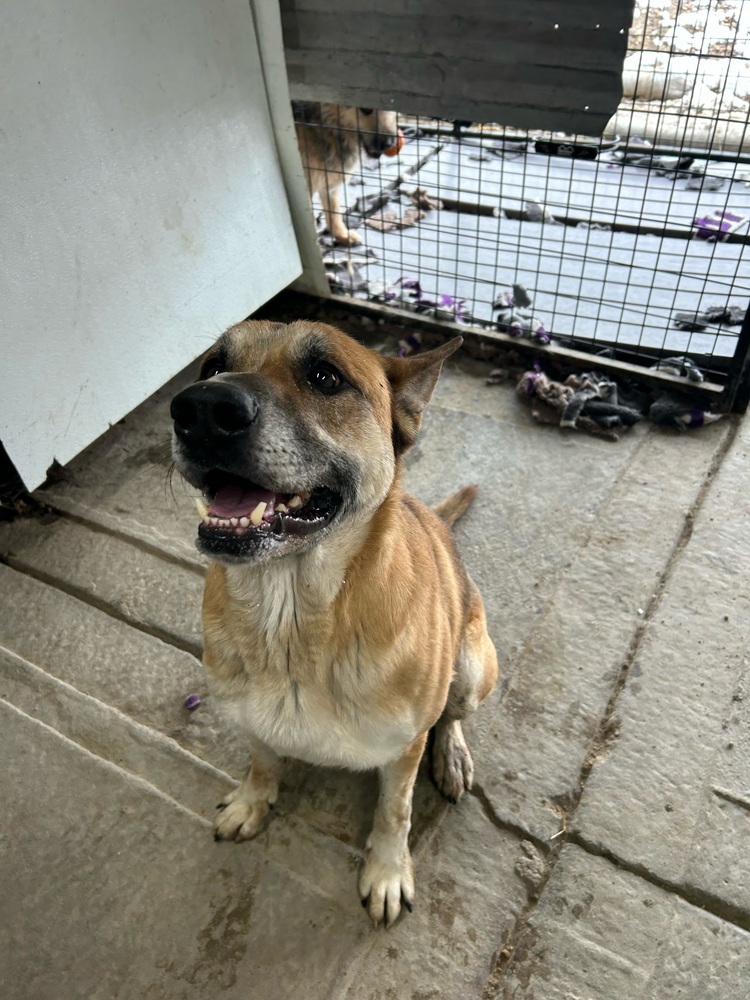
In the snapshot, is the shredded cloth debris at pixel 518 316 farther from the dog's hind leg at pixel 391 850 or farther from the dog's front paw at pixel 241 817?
the dog's front paw at pixel 241 817

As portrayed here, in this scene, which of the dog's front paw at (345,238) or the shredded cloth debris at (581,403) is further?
the dog's front paw at (345,238)

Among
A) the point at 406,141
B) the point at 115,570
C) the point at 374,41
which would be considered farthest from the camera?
the point at 406,141

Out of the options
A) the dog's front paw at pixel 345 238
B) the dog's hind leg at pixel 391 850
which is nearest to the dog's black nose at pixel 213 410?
the dog's hind leg at pixel 391 850

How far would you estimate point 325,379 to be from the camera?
5.89 ft

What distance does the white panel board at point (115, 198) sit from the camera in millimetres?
2896

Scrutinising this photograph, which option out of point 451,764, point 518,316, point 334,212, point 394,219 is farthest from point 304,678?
point 394,219

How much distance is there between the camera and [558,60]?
10.8 ft

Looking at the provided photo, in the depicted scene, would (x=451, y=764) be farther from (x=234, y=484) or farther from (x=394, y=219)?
(x=394, y=219)

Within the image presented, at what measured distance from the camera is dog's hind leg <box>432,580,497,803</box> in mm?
2258

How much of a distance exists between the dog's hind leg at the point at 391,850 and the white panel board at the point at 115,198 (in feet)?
7.31

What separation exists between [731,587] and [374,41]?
3.18 metres

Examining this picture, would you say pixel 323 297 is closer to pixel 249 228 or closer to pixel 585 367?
pixel 249 228

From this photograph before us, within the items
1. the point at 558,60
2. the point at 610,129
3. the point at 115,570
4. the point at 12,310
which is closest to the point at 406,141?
Answer: the point at 610,129

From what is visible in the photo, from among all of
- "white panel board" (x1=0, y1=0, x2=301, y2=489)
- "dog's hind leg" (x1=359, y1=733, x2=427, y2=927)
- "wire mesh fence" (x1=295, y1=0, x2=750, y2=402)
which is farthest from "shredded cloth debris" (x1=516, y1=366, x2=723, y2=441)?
"dog's hind leg" (x1=359, y1=733, x2=427, y2=927)
